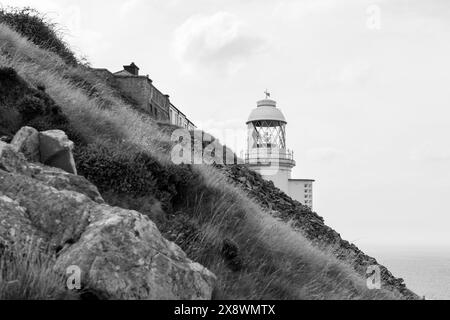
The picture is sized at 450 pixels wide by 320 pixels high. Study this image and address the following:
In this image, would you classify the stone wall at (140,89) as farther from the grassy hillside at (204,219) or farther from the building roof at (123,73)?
the grassy hillside at (204,219)

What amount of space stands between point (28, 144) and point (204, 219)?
10.1ft

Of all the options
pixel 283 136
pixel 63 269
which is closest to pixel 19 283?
pixel 63 269

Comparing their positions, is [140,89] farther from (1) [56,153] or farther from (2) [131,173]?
(1) [56,153]

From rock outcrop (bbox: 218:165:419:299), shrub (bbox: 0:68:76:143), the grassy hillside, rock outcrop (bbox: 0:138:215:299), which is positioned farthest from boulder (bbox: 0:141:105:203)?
rock outcrop (bbox: 218:165:419:299)

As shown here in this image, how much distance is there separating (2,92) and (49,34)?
11.3 metres

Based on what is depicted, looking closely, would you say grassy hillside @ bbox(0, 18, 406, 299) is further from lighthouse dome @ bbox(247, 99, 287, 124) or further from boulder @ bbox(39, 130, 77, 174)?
lighthouse dome @ bbox(247, 99, 287, 124)

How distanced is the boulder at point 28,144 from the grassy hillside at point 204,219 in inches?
38.0

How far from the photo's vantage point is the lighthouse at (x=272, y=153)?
35.4 m

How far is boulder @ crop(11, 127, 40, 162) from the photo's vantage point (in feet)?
22.0

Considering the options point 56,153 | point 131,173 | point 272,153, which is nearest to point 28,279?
point 56,153

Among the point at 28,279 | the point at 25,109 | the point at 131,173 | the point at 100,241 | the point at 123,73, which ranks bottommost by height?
the point at 28,279

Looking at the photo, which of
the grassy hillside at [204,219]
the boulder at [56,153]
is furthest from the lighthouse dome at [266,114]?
the boulder at [56,153]

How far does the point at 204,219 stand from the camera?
8570mm

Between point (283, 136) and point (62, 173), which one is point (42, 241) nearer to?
point (62, 173)
